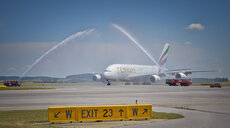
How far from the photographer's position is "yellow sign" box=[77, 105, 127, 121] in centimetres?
1695

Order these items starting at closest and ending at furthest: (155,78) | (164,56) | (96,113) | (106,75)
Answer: (96,113) → (106,75) → (155,78) → (164,56)

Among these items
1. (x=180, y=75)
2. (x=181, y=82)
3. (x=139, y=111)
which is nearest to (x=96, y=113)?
(x=139, y=111)

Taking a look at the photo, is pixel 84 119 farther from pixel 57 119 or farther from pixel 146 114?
pixel 146 114

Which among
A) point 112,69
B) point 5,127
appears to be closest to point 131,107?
point 5,127

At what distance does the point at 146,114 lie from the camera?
1791cm

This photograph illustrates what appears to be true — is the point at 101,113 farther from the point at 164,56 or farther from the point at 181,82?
the point at 164,56

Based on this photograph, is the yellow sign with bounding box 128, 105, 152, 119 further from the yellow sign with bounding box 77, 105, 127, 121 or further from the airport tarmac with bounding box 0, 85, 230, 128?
the airport tarmac with bounding box 0, 85, 230, 128

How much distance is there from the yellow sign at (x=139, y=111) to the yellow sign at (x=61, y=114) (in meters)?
3.42

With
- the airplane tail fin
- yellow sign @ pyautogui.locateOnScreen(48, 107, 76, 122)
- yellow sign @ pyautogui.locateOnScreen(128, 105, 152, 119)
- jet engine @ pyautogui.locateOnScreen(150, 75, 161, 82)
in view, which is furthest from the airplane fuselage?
yellow sign @ pyautogui.locateOnScreen(48, 107, 76, 122)

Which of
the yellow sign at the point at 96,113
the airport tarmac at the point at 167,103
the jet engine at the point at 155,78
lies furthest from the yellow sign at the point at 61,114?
the jet engine at the point at 155,78

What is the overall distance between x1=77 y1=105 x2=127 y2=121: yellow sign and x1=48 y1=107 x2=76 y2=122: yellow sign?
400 millimetres

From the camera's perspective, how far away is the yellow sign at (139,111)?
17.7 m

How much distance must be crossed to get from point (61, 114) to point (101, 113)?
2308mm

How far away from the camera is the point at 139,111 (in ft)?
58.6
